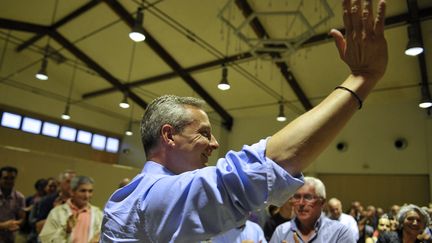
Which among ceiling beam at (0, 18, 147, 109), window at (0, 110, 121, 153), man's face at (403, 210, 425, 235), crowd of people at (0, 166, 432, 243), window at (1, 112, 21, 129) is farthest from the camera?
window at (0, 110, 121, 153)

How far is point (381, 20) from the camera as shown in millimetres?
724

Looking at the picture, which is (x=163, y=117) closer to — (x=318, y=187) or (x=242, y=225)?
(x=242, y=225)

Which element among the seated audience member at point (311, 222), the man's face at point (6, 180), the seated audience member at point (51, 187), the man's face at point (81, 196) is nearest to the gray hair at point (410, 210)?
the seated audience member at point (311, 222)

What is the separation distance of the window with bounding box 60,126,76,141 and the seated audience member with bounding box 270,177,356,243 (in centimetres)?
1239

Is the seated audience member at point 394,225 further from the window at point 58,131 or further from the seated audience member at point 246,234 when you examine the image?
the window at point 58,131

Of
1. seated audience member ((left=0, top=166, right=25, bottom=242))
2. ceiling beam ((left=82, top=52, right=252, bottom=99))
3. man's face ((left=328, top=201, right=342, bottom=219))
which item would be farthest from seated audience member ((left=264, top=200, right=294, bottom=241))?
ceiling beam ((left=82, top=52, right=252, bottom=99))

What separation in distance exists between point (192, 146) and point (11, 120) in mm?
12876

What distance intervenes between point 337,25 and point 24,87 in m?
10.5

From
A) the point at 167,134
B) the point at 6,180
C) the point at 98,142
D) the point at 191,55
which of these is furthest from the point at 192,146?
the point at 98,142

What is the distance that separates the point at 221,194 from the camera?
682mm

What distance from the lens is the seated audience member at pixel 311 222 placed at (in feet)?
7.68

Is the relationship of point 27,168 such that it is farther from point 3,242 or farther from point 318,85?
point 318,85

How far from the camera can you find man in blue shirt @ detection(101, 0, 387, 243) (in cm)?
66

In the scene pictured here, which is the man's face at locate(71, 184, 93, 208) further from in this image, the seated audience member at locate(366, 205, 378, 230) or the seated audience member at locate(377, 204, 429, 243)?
the seated audience member at locate(366, 205, 378, 230)
